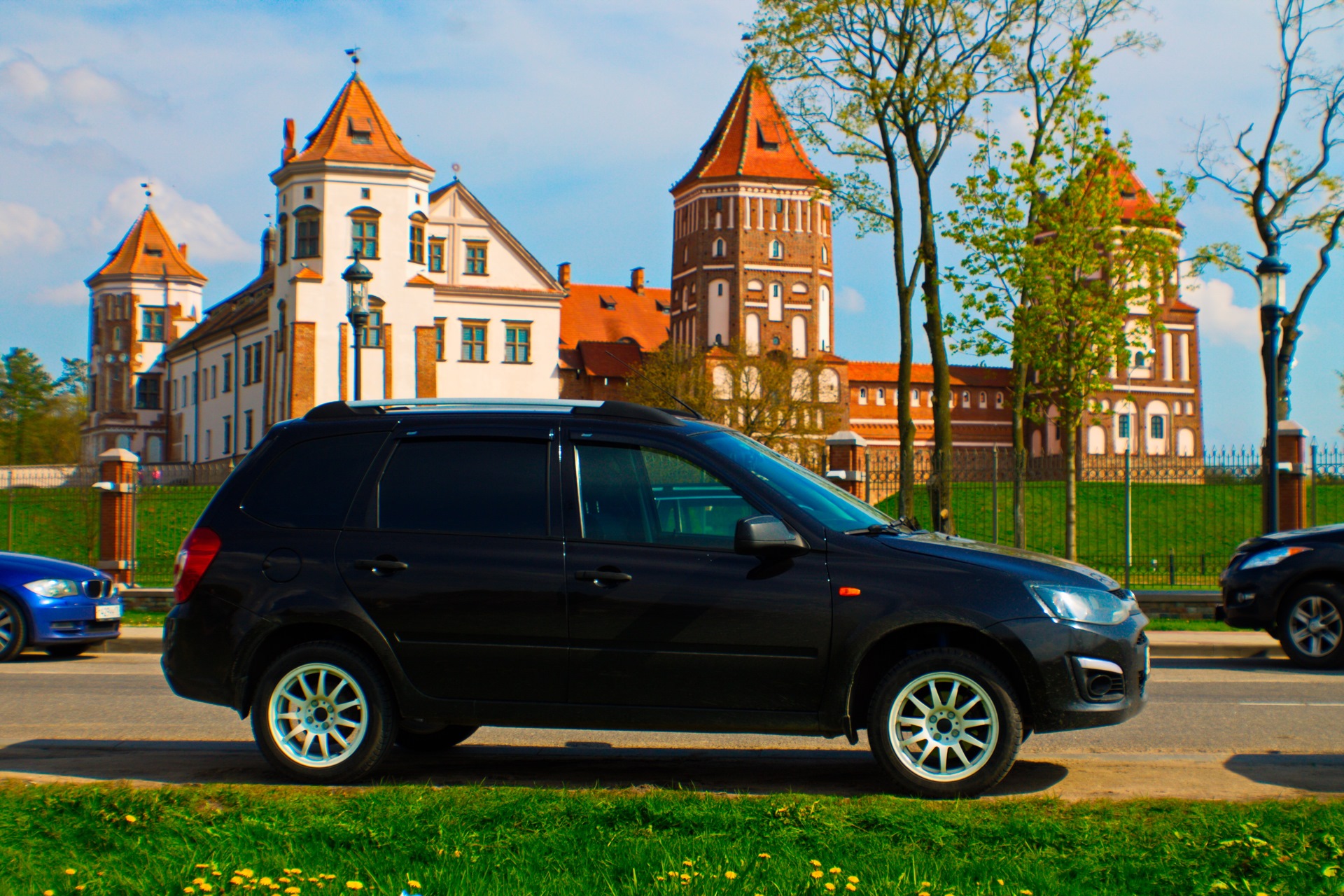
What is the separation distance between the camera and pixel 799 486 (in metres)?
6.51

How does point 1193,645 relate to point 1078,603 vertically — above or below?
below

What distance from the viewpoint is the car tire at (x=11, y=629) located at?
42.6ft

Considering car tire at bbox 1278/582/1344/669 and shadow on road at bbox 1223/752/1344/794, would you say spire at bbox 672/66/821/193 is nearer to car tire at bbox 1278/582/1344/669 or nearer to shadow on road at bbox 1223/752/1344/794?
car tire at bbox 1278/582/1344/669

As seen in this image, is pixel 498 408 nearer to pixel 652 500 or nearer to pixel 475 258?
pixel 652 500

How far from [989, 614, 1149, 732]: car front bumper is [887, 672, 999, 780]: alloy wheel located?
0.85ft

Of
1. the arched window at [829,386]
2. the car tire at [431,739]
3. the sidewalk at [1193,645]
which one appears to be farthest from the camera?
→ the arched window at [829,386]

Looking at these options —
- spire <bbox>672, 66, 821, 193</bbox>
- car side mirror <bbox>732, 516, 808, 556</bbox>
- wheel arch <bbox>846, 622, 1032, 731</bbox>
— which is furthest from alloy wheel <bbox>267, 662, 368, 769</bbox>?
spire <bbox>672, 66, 821, 193</bbox>

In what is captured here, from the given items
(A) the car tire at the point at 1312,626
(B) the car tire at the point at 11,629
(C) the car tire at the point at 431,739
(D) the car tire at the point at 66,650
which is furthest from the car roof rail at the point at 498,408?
(D) the car tire at the point at 66,650

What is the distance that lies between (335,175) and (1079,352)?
41873mm

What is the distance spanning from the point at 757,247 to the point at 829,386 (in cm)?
1096

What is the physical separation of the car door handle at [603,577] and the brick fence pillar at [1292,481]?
17.0 m

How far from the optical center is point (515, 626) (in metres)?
6.20

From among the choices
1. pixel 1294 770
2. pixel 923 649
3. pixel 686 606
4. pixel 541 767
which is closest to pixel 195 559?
pixel 541 767

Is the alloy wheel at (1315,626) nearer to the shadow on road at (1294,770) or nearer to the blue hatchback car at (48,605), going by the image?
the shadow on road at (1294,770)
